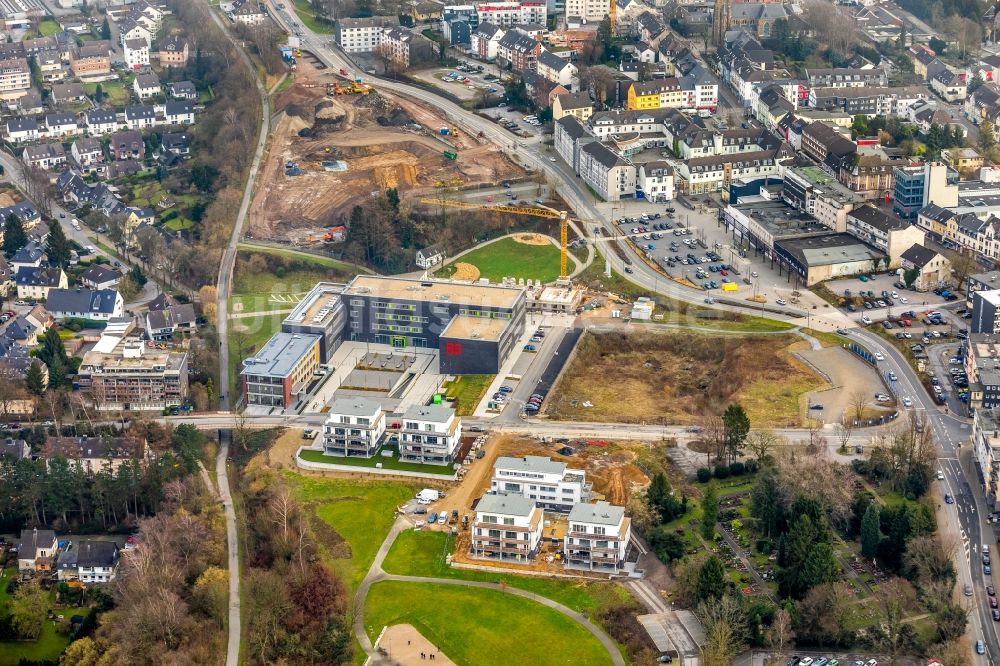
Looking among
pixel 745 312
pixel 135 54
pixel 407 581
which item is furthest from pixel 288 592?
pixel 135 54

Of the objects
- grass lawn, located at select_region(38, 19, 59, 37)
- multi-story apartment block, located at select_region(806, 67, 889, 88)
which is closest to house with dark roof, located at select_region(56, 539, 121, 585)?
multi-story apartment block, located at select_region(806, 67, 889, 88)

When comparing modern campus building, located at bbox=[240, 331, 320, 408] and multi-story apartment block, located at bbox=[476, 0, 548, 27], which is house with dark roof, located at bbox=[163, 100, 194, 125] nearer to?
multi-story apartment block, located at bbox=[476, 0, 548, 27]

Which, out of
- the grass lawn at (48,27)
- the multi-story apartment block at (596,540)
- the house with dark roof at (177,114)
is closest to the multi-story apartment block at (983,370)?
the multi-story apartment block at (596,540)

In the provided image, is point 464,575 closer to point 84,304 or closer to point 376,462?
point 376,462

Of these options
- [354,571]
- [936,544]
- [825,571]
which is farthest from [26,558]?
[936,544]

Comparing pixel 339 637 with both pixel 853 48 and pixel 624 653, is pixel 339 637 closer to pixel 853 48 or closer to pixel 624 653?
pixel 624 653

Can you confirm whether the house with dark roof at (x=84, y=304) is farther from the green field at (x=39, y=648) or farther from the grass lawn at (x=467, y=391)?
the green field at (x=39, y=648)
